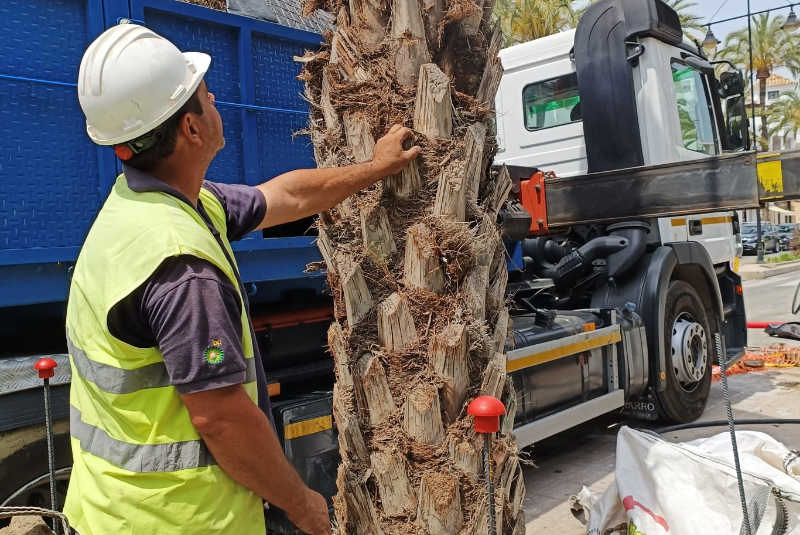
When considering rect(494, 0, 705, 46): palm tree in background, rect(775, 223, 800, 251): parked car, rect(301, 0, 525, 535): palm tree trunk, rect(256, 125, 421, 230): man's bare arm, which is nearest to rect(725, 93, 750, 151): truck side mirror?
rect(301, 0, 525, 535): palm tree trunk

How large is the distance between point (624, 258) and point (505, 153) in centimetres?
167

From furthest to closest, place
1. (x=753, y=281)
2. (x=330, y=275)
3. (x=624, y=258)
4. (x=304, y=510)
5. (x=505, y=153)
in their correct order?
1. (x=753, y=281)
2. (x=505, y=153)
3. (x=624, y=258)
4. (x=330, y=275)
5. (x=304, y=510)

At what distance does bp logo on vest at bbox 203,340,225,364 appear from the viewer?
4.66 feet

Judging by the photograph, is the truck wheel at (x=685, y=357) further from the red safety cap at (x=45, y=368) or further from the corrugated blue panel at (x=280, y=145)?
the red safety cap at (x=45, y=368)

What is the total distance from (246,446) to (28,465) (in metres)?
1.88

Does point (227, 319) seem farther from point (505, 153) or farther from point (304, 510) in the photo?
point (505, 153)

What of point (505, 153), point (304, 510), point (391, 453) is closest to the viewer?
point (304, 510)

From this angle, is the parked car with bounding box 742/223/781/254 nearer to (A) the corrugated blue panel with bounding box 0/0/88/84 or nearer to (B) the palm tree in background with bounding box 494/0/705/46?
(B) the palm tree in background with bounding box 494/0/705/46

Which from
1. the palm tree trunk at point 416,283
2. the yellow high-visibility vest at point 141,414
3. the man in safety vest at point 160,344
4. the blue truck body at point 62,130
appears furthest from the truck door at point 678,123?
the yellow high-visibility vest at point 141,414

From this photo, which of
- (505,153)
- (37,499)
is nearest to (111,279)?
(37,499)

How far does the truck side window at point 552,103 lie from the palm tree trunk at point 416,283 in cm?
425

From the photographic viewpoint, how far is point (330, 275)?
2.21m

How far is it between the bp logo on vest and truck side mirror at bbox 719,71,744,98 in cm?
667

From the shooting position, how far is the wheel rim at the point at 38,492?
2.87 meters
